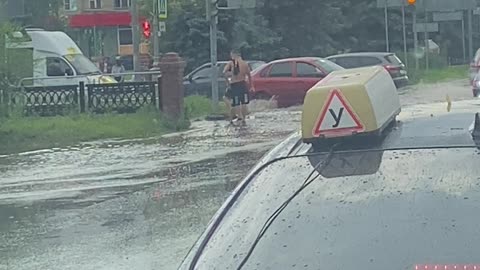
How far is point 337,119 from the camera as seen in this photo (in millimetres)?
3619

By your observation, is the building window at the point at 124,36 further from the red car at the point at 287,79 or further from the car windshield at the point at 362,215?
the car windshield at the point at 362,215

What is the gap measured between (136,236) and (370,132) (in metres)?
7.41

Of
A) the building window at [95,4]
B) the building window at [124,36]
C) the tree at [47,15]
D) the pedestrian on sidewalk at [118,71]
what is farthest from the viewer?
the building window at [95,4]

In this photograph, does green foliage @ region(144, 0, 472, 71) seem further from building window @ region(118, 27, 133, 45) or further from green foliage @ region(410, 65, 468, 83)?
building window @ region(118, 27, 133, 45)

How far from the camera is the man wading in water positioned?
→ 976 inches

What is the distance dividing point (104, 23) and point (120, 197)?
71.3 meters

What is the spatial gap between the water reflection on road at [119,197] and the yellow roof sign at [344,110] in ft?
18.4

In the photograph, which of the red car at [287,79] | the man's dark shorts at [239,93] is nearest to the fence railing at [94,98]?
the man's dark shorts at [239,93]

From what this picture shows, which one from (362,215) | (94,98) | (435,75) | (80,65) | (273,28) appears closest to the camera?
(362,215)

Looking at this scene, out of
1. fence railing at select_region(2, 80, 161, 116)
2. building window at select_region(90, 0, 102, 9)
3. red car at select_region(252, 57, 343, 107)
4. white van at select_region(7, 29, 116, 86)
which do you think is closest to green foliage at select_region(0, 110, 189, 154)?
fence railing at select_region(2, 80, 161, 116)

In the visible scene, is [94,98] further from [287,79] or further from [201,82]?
[201,82]

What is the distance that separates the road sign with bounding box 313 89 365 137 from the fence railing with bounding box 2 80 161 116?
71.3 feet

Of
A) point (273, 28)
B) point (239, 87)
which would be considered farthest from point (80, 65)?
point (273, 28)

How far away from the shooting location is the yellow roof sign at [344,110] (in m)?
3.63
